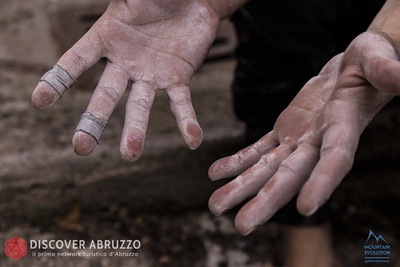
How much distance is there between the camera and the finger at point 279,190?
994mm

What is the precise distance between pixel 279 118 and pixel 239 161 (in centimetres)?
14

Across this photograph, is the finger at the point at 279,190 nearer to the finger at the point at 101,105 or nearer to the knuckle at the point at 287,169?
the knuckle at the point at 287,169

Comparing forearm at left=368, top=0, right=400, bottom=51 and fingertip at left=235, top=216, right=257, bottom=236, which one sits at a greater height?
forearm at left=368, top=0, right=400, bottom=51

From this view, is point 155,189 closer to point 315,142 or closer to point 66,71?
point 66,71

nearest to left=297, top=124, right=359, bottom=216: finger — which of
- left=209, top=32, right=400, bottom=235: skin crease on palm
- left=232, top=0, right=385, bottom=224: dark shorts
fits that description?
left=209, top=32, right=400, bottom=235: skin crease on palm

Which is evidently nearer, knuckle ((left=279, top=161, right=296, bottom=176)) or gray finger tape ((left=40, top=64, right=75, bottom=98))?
knuckle ((left=279, top=161, right=296, bottom=176))

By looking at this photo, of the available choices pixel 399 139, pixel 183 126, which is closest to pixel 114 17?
pixel 183 126

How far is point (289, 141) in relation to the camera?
115 centimetres

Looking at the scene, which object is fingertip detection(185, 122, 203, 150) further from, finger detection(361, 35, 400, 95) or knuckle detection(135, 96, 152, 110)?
finger detection(361, 35, 400, 95)

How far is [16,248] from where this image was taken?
1.67m

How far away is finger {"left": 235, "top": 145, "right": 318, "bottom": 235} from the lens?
0.99 m

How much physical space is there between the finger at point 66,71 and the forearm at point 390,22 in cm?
64

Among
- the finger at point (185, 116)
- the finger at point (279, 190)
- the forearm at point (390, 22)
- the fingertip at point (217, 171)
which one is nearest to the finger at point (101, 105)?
the finger at point (185, 116)

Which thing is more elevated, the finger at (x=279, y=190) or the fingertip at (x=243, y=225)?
the finger at (x=279, y=190)
